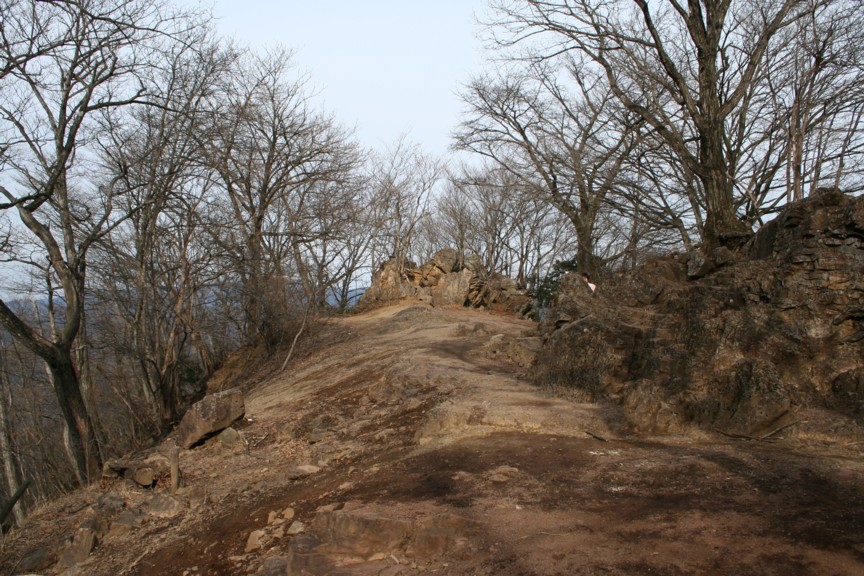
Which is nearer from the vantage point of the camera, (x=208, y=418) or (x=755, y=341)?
(x=755, y=341)

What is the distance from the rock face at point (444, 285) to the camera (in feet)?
82.5

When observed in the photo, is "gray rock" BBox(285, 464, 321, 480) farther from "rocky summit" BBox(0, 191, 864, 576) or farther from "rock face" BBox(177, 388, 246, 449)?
"rock face" BBox(177, 388, 246, 449)

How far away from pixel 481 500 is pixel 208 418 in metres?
5.16

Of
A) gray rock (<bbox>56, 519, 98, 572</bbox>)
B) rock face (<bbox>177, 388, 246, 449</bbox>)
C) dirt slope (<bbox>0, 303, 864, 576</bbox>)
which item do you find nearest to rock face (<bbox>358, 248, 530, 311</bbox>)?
rock face (<bbox>177, 388, 246, 449</bbox>)

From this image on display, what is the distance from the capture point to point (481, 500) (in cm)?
498

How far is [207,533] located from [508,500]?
2.91 m

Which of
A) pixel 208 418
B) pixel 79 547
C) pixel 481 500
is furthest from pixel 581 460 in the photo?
pixel 208 418

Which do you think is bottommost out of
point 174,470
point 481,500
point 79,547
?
point 79,547

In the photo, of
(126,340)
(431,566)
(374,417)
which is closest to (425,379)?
(374,417)

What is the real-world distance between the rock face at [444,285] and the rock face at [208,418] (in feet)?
50.6

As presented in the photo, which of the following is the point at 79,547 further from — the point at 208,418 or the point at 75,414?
the point at 75,414

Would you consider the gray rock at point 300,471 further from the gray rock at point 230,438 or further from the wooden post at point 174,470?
the gray rock at point 230,438

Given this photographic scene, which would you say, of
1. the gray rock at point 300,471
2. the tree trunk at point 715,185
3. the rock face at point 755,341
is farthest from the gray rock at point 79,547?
the tree trunk at point 715,185

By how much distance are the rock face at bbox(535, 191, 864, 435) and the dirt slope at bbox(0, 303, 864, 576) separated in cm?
43
